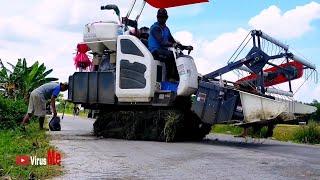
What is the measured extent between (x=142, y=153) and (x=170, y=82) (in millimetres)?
3402

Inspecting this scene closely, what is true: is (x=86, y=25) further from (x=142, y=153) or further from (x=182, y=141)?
(x=142, y=153)

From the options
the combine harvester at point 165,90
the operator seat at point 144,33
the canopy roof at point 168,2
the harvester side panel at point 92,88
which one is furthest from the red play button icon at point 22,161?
the canopy roof at point 168,2

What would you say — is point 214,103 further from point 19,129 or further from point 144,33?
point 19,129

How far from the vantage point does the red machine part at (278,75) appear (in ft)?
42.4

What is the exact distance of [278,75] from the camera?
512 inches

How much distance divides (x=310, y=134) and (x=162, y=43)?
203 inches

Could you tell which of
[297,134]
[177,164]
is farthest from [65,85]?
[177,164]

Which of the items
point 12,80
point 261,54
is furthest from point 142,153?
point 12,80

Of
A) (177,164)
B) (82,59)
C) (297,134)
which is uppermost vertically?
(82,59)

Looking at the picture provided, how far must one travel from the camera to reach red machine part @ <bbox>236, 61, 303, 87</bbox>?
1292 cm

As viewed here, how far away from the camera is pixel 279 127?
17.5 meters

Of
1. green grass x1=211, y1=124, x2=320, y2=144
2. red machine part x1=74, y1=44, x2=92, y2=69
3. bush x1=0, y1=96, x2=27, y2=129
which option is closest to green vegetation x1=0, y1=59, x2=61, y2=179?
bush x1=0, y1=96, x2=27, y2=129

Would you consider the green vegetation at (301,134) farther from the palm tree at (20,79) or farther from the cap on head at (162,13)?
the palm tree at (20,79)

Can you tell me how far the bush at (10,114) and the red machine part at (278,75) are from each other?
253 inches
